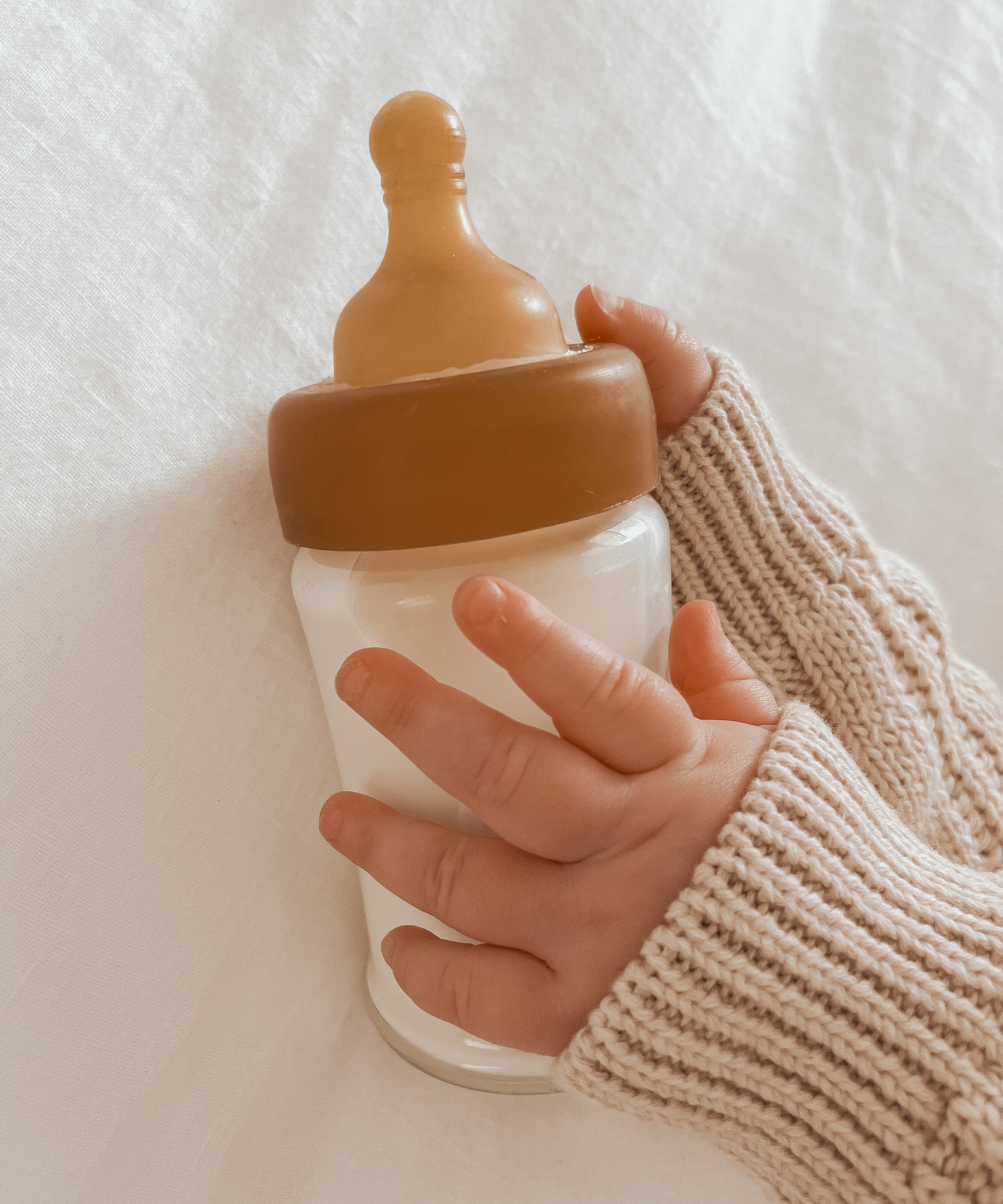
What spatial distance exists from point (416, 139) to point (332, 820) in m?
0.28

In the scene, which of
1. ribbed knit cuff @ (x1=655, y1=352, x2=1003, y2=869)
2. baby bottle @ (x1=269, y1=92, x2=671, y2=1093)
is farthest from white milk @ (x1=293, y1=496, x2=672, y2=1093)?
ribbed knit cuff @ (x1=655, y1=352, x2=1003, y2=869)

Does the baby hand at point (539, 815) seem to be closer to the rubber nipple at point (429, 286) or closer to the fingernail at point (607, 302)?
the rubber nipple at point (429, 286)

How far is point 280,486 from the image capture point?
15.2 inches

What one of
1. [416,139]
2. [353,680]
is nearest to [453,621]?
[353,680]

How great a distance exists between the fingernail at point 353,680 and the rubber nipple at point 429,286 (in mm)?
110

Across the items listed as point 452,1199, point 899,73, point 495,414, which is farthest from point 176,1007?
point 899,73

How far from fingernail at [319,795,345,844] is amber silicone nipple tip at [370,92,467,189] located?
0.85 feet

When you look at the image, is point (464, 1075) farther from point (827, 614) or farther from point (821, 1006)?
point (827, 614)

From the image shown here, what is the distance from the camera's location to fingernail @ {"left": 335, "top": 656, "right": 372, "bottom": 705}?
0.37 meters

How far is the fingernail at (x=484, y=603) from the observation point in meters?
0.33

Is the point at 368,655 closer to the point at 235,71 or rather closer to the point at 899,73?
the point at 235,71

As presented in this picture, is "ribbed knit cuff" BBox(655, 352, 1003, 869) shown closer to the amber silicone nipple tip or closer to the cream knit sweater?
the cream knit sweater

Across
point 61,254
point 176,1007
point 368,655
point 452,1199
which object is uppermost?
point 61,254

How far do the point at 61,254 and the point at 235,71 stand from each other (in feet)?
0.44
